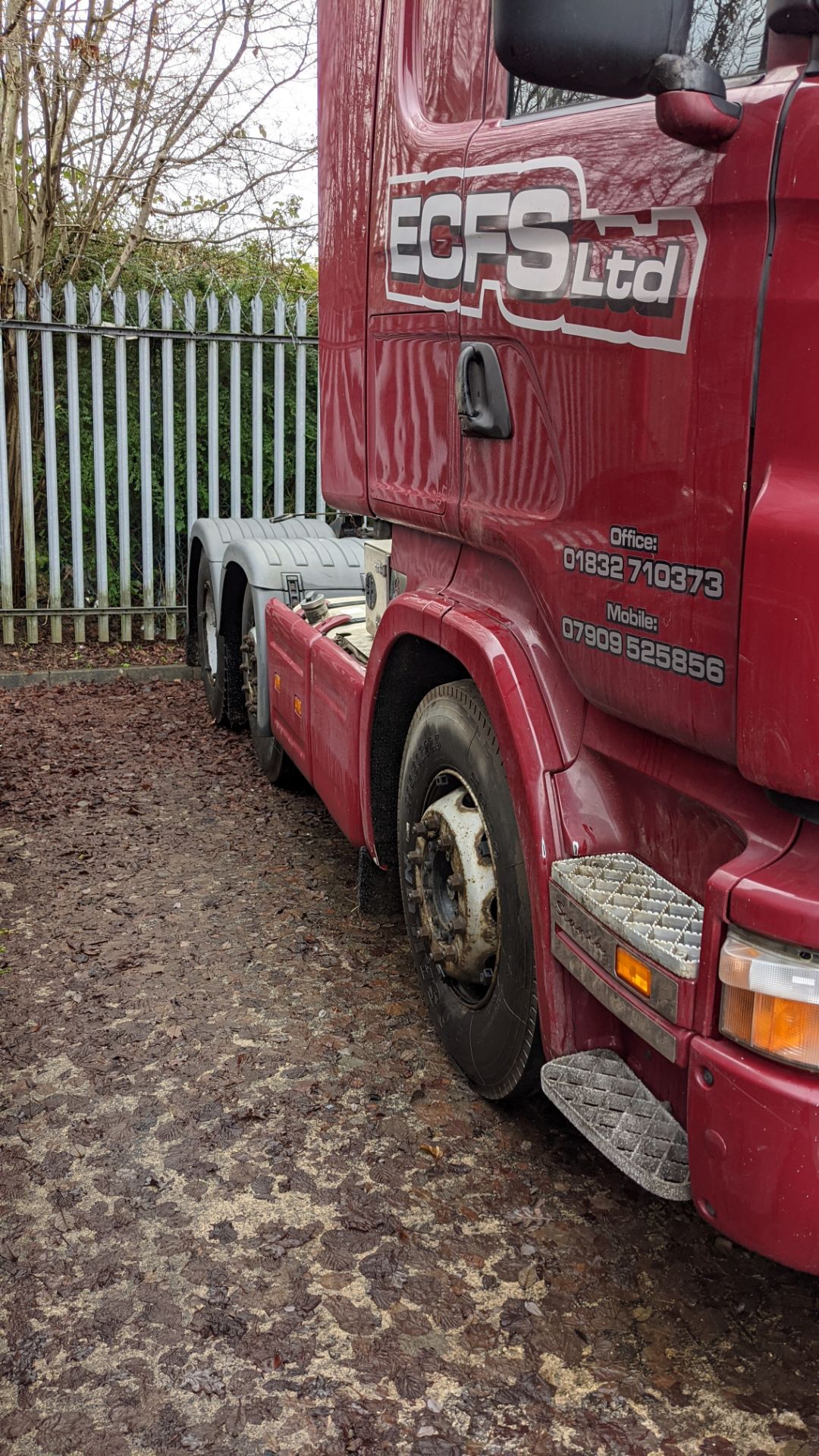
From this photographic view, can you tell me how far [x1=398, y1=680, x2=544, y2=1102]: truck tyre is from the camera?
9.14ft

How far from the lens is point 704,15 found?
206cm

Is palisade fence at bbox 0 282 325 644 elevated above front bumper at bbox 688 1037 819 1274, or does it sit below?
above

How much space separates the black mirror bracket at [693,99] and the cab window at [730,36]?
103mm

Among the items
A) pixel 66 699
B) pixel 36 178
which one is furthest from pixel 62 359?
pixel 66 699

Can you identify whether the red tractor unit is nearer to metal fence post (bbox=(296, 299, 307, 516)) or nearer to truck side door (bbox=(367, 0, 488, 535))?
truck side door (bbox=(367, 0, 488, 535))

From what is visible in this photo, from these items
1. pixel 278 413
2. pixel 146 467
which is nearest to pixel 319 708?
pixel 146 467

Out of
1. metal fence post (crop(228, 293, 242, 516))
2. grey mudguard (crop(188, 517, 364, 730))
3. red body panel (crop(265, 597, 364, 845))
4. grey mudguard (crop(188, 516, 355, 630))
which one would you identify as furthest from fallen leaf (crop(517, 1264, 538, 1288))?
metal fence post (crop(228, 293, 242, 516))

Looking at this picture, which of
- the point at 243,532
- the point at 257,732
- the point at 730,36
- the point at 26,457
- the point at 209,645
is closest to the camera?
the point at 730,36

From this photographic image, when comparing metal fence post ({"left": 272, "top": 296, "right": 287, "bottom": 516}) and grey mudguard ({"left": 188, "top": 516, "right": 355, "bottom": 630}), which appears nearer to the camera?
grey mudguard ({"left": 188, "top": 516, "right": 355, "bottom": 630})

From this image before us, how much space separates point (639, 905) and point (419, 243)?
6.09 ft

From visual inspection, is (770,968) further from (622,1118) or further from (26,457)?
(26,457)

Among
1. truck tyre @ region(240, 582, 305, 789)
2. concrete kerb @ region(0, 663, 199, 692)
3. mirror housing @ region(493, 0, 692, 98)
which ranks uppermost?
mirror housing @ region(493, 0, 692, 98)

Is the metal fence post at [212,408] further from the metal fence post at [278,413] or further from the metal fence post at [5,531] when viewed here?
the metal fence post at [5,531]

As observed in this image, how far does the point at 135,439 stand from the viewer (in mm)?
9062
